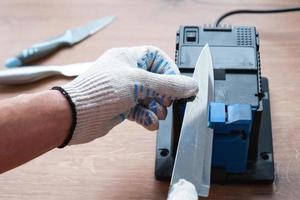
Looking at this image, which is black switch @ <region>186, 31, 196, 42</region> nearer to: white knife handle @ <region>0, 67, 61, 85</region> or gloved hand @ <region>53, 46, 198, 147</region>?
gloved hand @ <region>53, 46, 198, 147</region>

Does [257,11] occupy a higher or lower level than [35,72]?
higher

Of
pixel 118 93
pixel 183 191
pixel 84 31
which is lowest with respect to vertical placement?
pixel 183 191

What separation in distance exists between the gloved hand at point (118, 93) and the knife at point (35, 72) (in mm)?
162

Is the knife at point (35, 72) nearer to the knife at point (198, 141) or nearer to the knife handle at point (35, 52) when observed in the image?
the knife handle at point (35, 52)

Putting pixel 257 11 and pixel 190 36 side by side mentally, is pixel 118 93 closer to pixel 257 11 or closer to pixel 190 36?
pixel 190 36

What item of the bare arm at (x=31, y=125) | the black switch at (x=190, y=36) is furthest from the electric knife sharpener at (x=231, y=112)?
the bare arm at (x=31, y=125)

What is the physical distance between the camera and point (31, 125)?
61cm

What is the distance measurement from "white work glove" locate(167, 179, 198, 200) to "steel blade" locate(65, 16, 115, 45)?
0.34m

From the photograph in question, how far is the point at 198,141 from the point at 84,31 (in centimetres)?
33

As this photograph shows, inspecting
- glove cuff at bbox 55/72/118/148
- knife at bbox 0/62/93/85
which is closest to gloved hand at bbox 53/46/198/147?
glove cuff at bbox 55/72/118/148

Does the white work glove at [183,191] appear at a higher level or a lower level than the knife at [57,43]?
lower

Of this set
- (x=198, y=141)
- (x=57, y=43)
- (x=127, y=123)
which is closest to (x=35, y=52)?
(x=57, y=43)

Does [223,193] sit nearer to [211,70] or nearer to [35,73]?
[211,70]

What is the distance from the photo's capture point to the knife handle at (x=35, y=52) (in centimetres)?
82
